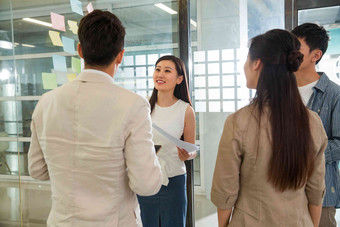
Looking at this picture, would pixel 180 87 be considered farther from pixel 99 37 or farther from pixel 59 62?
pixel 99 37

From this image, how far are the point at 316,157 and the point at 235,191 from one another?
0.34 meters

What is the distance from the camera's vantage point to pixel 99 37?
1.05 metres

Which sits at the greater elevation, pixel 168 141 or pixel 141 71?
pixel 141 71

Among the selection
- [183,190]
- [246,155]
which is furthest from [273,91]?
[183,190]

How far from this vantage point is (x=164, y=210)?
202cm

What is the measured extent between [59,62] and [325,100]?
1754mm

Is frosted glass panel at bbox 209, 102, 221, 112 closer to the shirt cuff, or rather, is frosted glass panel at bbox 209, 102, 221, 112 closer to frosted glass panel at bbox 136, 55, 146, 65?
frosted glass panel at bbox 136, 55, 146, 65

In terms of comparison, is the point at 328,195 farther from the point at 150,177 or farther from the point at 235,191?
the point at 150,177

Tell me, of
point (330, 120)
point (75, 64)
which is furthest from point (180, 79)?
point (330, 120)

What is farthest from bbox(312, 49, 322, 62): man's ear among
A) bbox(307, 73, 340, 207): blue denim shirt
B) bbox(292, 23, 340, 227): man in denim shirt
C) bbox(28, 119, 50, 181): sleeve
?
bbox(28, 119, 50, 181): sleeve

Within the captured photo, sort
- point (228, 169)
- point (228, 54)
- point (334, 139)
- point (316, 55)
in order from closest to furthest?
point (228, 169) < point (334, 139) < point (316, 55) < point (228, 54)

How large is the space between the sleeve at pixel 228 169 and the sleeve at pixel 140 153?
0.25 metres

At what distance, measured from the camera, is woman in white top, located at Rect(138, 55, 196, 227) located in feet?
6.64

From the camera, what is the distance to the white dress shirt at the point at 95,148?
3.40 feet
